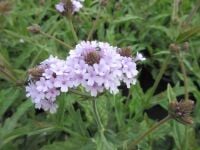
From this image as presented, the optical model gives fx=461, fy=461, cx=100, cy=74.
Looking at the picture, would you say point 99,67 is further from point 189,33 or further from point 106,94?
point 189,33

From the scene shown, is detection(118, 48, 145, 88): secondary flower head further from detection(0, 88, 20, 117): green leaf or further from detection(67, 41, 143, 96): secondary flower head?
detection(0, 88, 20, 117): green leaf

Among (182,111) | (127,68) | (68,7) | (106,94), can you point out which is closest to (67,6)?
(68,7)

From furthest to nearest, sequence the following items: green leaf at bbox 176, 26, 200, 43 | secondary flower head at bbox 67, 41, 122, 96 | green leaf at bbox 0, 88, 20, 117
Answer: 1. green leaf at bbox 0, 88, 20, 117
2. green leaf at bbox 176, 26, 200, 43
3. secondary flower head at bbox 67, 41, 122, 96

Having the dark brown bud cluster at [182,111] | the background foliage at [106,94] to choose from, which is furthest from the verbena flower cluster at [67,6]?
the dark brown bud cluster at [182,111]

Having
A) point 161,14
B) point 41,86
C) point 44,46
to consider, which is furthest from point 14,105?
point 161,14

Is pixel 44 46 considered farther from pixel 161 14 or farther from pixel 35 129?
pixel 161 14

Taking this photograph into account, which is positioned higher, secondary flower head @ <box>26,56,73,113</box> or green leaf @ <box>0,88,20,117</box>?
green leaf @ <box>0,88,20,117</box>

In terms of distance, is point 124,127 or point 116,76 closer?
point 116,76

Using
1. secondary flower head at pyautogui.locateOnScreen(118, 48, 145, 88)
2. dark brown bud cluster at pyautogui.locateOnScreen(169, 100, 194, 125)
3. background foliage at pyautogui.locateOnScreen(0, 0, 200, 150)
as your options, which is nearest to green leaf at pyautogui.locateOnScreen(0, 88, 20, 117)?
background foliage at pyautogui.locateOnScreen(0, 0, 200, 150)
